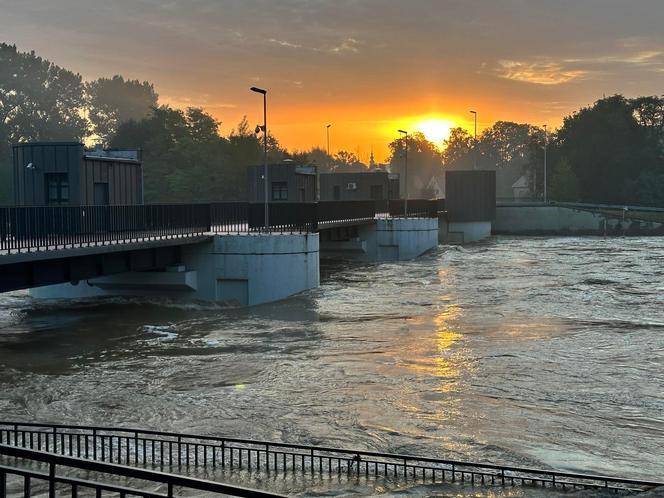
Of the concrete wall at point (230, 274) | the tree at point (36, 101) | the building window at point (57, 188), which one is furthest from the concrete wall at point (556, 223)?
the tree at point (36, 101)

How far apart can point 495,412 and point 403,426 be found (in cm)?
207

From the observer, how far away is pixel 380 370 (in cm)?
1880

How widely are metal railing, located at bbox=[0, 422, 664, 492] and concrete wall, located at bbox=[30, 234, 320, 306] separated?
18.5 m

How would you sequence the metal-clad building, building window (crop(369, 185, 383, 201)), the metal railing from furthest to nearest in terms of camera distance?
1. building window (crop(369, 185, 383, 201))
2. the metal-clad building
3. the metal railing

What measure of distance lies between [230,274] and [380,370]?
13.6 meters

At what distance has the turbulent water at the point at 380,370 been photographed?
44.2ft

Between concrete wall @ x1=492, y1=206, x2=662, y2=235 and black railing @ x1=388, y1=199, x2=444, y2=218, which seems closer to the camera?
black railing @ x1=388, y1=199, x2=444, y2=218

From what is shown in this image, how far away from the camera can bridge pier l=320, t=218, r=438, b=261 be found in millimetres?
52656

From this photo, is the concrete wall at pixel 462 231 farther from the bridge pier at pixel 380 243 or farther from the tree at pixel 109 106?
the tree at pixel 109 106

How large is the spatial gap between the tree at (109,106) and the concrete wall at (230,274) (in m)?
Result: 126

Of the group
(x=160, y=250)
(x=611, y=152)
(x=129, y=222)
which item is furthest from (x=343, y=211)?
(x=611, y=152)

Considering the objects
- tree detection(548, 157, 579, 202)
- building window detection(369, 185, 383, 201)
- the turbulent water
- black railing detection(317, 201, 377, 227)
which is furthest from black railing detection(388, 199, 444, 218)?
tree detection(548, 157, 579, 202)

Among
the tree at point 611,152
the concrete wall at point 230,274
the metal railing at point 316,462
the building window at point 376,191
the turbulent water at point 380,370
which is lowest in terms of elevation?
the turbulent water at point 380,370

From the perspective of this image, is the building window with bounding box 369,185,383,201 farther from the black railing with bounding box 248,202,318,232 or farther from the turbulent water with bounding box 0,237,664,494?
the black railing with bounding box 248,202,318,232
